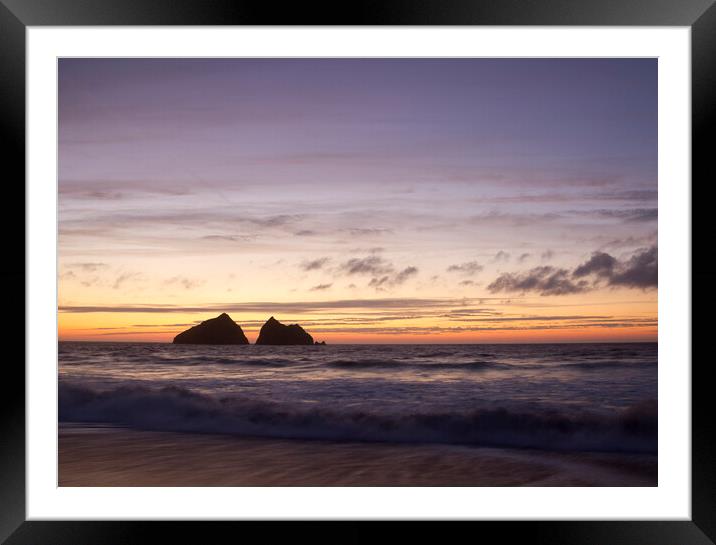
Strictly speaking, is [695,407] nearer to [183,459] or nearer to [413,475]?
[413,475]

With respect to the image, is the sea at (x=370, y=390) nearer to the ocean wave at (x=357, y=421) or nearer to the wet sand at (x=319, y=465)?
the ocean wave at (x=357, y=421)

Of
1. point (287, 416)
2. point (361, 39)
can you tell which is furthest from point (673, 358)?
point (287, 416)

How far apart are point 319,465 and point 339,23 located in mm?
3145

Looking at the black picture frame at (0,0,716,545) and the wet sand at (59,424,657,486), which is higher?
the black picture frame at (0,0,716,545)

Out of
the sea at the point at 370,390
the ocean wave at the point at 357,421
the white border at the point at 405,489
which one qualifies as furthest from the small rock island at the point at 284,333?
the white border at the point at 405,489

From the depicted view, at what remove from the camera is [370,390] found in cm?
795

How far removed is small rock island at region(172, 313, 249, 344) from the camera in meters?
8.84

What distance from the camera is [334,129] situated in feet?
28.6

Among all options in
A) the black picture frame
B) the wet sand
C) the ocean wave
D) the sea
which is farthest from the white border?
the sea

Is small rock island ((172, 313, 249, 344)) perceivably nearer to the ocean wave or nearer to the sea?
the sea

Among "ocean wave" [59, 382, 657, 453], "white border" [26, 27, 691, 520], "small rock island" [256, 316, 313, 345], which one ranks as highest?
"white border" [26, 27, 691, 520]

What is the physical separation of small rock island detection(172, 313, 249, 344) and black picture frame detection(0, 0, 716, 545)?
7251 millimetres

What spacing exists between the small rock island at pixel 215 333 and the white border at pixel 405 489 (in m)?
7.19

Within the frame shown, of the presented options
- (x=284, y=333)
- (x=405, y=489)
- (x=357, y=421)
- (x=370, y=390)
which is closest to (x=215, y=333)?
(x=284, y=333)
